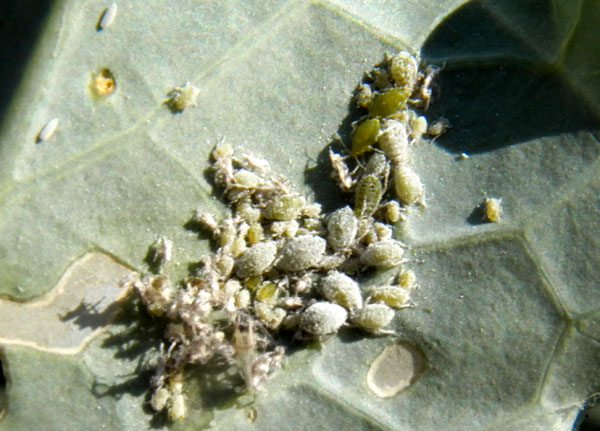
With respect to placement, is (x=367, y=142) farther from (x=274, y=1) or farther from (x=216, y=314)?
(x=216, y=314)

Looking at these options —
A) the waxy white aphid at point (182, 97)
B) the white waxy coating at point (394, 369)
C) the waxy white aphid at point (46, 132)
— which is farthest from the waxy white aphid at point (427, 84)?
the waxy white aphid at point (46, 132)

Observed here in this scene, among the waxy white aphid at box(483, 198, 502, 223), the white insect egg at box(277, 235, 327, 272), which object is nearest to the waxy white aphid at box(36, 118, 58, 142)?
the white insect egg at box(277, 235, 327, 272)

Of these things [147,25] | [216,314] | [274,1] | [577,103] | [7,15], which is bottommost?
[577,103]

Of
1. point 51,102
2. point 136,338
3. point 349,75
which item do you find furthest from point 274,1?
point 136,338

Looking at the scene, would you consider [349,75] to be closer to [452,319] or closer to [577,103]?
[577,103]

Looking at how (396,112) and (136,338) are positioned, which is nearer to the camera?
(136,338)

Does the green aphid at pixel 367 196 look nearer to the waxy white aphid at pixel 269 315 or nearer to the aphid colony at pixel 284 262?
the aphid colony at pixel 284 262

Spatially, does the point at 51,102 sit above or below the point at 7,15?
below
